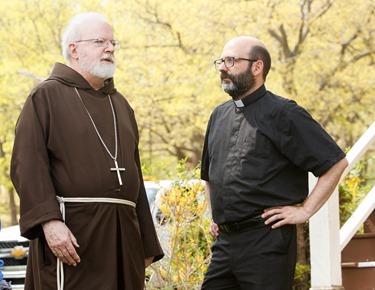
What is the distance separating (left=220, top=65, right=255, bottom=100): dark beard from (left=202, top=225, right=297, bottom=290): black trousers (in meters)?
0.84

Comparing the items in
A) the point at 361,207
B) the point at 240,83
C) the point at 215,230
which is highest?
the point at 240,83

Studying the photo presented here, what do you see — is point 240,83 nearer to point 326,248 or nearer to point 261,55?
point 261,55

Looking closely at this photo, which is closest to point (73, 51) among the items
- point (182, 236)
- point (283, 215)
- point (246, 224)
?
point (246, 224)

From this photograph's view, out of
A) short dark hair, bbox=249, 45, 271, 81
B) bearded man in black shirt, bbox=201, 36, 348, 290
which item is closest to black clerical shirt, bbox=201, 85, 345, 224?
bearded man in black shirt, bbox=201, 36, 348, 290

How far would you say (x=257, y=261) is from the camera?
18.4 feet

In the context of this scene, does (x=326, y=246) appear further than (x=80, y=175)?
Yes

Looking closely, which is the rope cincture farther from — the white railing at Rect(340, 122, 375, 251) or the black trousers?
the white railing at Rect(340, 122, 375, 251)

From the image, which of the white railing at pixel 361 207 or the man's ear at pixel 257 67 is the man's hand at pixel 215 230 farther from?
the white railing at pixel 361 207

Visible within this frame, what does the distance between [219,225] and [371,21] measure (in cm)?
1990

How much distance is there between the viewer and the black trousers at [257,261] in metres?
5.59

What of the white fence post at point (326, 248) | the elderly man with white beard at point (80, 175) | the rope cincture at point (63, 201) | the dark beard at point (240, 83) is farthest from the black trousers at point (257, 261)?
the white fence post at point (326, 248)

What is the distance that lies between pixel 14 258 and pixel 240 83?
6.85 metres

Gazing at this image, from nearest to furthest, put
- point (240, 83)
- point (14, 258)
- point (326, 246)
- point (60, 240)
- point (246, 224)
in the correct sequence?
point (60, 240), point (246, 224), point (240, 83), point (326, 246), point (14, 258)

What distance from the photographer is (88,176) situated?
17.7 ft
